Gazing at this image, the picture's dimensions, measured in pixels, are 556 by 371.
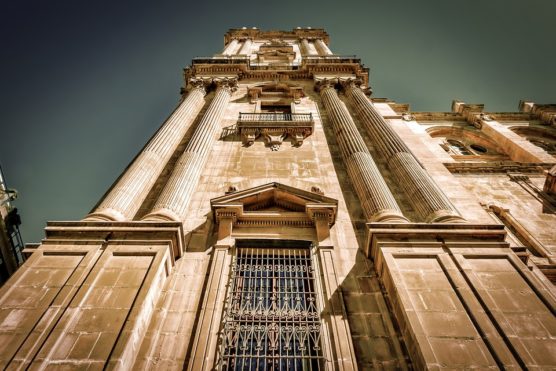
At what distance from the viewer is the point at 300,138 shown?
13.8m

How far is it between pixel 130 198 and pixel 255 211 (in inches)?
148

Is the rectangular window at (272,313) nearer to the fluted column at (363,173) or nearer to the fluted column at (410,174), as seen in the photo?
the fluted column at (363,173)

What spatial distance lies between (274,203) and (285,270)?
2.62 meters

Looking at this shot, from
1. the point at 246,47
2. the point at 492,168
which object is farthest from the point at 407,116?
the point at 246,47

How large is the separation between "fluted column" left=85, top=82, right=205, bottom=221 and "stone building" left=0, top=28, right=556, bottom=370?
68 millimetres

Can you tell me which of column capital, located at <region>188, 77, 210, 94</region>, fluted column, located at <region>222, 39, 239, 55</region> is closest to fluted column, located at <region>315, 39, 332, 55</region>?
fluted column, located at <region>222, 39, 239, 55</region>

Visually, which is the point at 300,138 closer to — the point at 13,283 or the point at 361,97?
the point at 361,97

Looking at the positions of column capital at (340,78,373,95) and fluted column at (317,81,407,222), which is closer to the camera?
fluted column at (317,81,407,222)

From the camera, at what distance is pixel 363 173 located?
10758 mm

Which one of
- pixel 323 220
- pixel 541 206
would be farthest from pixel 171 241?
pixel 541 206

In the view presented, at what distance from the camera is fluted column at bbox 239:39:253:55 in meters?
27.0

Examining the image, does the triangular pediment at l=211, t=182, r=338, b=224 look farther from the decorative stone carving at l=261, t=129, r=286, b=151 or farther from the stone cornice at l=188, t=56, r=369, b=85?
the stone cornice at l=188, t=56, r=369, b=85

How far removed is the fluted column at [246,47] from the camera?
88.7 ft

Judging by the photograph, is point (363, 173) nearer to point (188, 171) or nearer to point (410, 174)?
point (410, 174)
